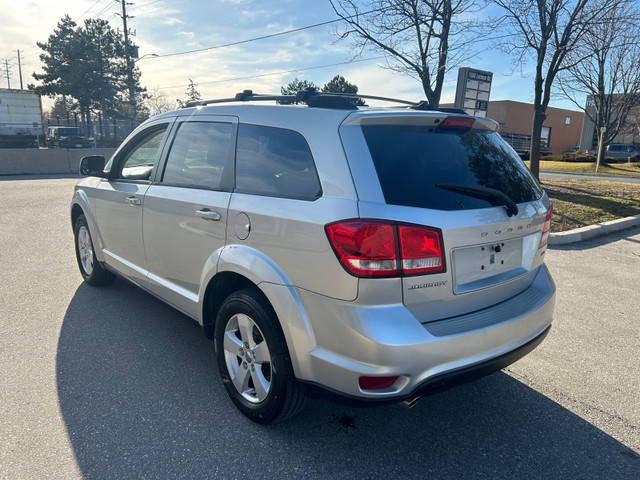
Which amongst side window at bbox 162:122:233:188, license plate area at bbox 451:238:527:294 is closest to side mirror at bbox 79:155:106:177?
side window at bbox 162:122:233:188

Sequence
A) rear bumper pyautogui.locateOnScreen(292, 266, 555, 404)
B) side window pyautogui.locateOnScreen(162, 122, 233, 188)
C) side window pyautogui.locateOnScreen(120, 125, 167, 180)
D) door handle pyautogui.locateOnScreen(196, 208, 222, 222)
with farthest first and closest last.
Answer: side window pyautogui.locateOnScreen(120, 125, 167, 180) → side window pyautogui.locateOnScreen(162, 122, 233, 188) → door handle pyautogui.locateOnScreen(196, 208, 222, 222) → rear bumper pyautogui.locateOnScreen(292, 266, 555, 404)

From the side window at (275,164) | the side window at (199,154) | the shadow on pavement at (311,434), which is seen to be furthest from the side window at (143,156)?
the shadow on pavement at (311,434)

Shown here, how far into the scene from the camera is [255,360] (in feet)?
8.66

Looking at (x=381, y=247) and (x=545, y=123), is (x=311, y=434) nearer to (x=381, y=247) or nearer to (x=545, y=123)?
(x=381, y=247)

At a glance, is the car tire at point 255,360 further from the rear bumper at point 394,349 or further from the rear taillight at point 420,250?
the rear taillight at point 420,250

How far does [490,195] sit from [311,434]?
5.44 feet

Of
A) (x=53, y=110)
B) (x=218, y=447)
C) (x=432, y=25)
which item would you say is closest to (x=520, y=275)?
(x=218, y=447)

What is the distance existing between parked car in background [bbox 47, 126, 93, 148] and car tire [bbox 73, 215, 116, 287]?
27.5 meters

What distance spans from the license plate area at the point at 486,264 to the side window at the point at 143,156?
2.56 m

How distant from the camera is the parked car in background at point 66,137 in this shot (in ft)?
96.8

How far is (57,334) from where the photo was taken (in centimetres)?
382

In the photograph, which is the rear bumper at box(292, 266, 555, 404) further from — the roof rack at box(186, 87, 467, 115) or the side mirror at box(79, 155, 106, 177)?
the side mirror at box(79, 155, 106, 177)

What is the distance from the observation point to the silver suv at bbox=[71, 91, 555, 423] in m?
2.10

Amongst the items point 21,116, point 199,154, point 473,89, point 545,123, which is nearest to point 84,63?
point 21,116
